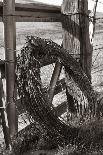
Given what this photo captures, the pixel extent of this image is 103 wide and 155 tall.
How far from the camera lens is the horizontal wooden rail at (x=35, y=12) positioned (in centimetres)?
392

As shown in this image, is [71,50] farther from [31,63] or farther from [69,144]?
[69,144]

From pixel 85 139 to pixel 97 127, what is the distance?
0.32 m

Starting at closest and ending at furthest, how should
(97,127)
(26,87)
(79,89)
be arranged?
1. (26,87)
2. (97,127)
3. (79,89)

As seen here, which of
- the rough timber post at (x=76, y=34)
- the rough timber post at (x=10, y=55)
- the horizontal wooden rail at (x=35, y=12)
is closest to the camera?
the rough timber post at (x=10, y=55)

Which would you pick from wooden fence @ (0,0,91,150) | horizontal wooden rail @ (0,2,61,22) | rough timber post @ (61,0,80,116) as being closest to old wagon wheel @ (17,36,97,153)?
wooden fence @ (0,0,91,150)

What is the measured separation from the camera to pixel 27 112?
3791 millimetres

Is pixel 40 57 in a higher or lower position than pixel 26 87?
higher

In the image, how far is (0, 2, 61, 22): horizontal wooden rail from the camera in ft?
12.9

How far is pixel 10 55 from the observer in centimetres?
380

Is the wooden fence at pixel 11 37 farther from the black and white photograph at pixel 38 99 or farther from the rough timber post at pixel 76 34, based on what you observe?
the rough timber post at pixel 76 34

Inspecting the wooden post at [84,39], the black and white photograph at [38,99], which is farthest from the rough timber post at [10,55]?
the wooden post at [84,39]

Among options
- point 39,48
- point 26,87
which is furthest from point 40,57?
point 26,87

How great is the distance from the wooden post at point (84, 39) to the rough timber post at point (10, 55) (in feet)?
4.21

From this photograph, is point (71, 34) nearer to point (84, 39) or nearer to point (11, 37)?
point (84, 39)
